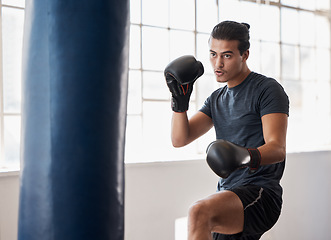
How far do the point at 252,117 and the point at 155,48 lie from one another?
1387 millimetres

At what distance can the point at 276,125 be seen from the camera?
5.82 feet

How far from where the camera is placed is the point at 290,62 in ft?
13.4

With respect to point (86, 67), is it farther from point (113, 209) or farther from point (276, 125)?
point (276, 125)

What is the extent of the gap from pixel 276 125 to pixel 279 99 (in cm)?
14

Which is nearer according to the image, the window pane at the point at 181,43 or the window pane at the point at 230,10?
the window pane at the point at 181,43

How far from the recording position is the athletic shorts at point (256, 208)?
1789 millimetres

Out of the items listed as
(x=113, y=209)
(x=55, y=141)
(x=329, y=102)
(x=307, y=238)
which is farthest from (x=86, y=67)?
(x=329, y=102)

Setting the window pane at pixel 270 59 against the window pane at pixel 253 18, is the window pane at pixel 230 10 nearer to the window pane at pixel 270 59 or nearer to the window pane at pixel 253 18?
the window pane at pixel 253 18

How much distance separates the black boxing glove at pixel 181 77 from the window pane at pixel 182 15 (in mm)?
1304

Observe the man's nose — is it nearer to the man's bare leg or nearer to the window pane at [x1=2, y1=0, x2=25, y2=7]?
the man's bare leg

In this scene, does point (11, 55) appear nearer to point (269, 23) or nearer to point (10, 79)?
point (10, 79)

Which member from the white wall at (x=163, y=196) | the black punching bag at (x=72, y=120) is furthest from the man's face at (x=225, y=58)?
the white wall at (x=163, y=196)

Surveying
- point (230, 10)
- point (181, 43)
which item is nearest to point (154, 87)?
point (181, 43)

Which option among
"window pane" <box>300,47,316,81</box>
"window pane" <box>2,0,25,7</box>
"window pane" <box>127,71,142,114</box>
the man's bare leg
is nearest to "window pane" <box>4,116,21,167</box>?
"window pane" <box>2,0,25,7</box>
